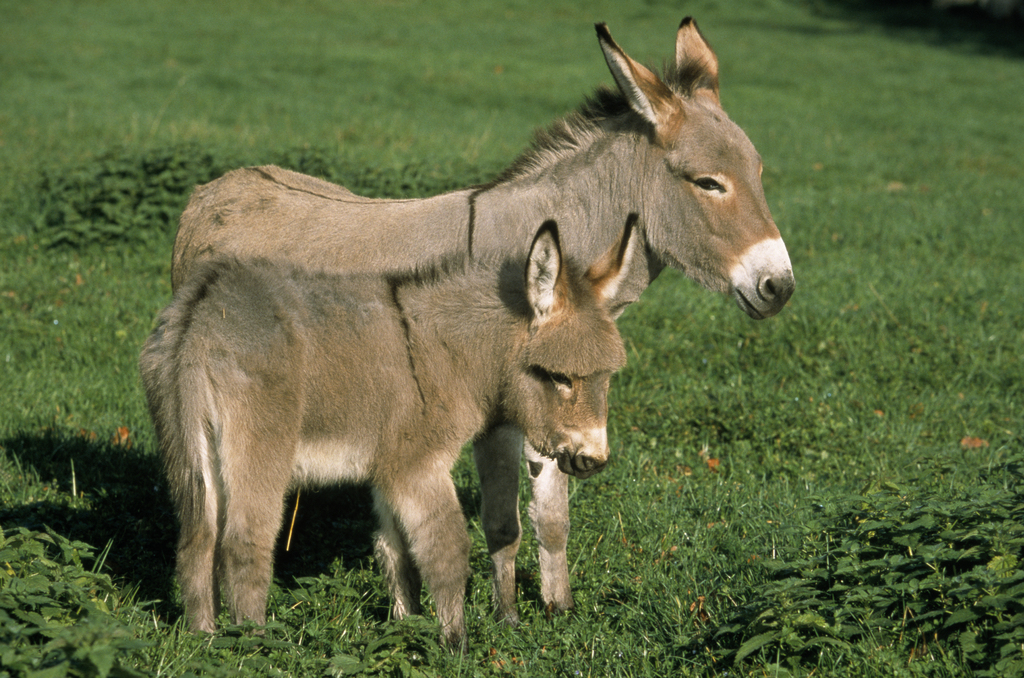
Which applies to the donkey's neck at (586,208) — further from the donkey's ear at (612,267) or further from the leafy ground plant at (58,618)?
the leafy ground plant at (58,618)

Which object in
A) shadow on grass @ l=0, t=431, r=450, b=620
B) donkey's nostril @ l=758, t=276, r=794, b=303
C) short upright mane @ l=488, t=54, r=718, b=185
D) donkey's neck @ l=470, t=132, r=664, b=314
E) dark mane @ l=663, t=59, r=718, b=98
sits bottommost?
shadow on grass @ l=0, t=431, r=450, b=620

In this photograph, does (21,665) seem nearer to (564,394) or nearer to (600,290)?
(564,394)

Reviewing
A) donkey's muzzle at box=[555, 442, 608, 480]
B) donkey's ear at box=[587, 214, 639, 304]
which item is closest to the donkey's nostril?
donkey's ear at box=[587, 214, 639, 304]

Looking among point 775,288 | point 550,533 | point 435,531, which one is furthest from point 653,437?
point 435,531

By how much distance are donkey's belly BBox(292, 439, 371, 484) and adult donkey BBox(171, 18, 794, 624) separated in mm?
773

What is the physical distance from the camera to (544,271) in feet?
12.3

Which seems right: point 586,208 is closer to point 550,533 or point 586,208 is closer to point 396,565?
point 550,533

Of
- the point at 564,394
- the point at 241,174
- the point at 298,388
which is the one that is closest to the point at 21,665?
the point at 298,388

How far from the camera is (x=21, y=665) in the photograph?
2564 mm

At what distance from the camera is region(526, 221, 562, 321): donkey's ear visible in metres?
3.57

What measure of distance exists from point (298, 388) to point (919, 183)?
12.6 m

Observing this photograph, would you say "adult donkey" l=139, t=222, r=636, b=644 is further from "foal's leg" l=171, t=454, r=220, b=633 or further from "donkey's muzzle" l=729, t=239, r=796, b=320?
"donkey's muzzle" l=729, t=239, r=796, b=320

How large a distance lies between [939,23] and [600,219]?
3150cm

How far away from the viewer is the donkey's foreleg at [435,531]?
12.2 ft
